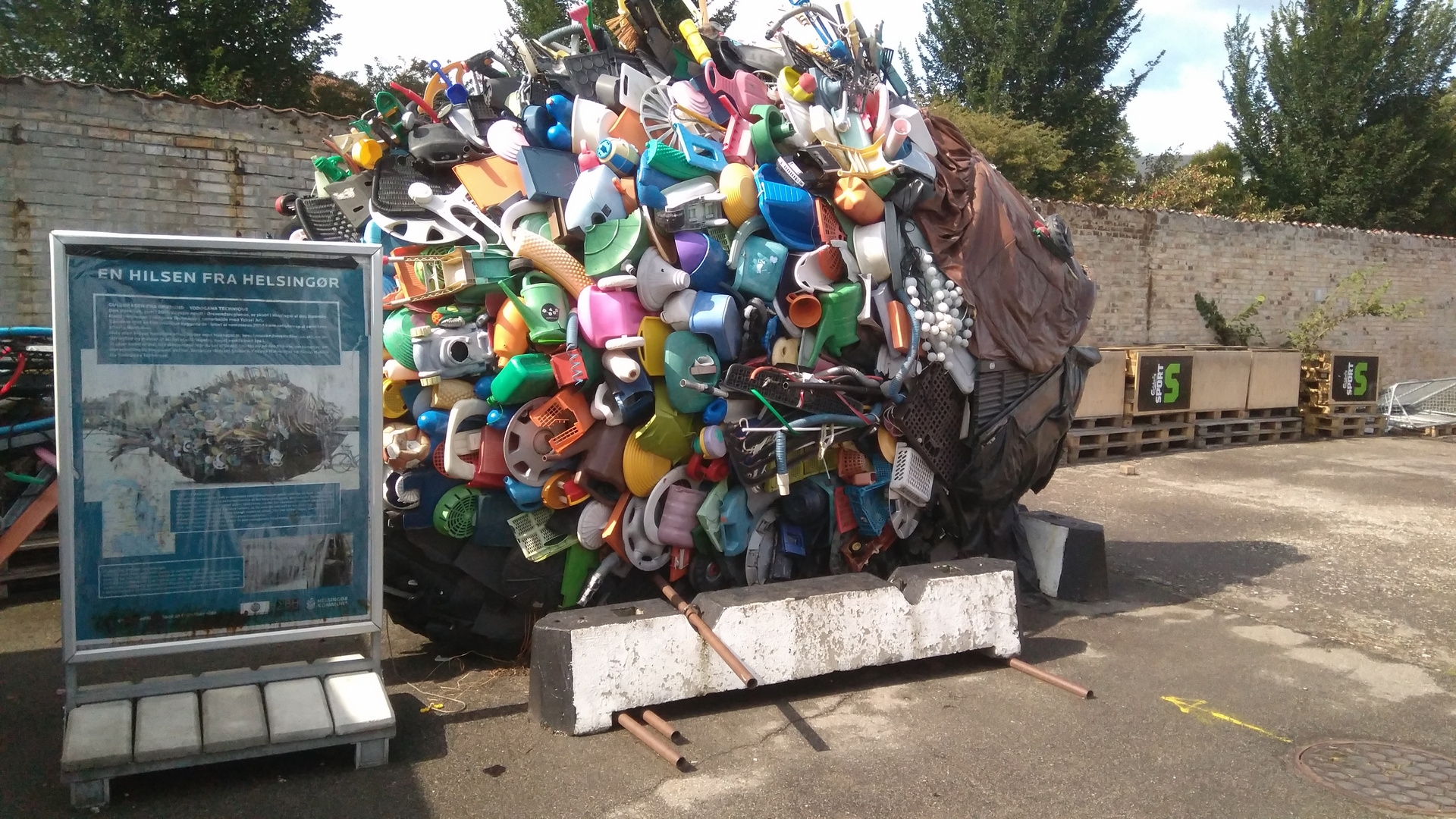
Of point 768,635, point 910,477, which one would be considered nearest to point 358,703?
point 768,635

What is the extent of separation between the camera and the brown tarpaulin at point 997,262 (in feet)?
17.6

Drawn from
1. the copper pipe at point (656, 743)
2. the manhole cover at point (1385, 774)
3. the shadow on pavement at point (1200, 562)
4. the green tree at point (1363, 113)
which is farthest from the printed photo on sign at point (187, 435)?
the green tree at point (1363, 113)

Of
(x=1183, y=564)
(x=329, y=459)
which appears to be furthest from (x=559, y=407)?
(x=1183, y=564)

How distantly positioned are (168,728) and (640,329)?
2438mm

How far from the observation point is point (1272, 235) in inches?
640

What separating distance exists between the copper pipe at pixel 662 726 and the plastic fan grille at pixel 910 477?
1775mm

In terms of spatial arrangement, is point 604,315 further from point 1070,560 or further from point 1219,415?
point 1219,415

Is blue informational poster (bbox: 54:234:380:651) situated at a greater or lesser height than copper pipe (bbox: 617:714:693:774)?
greater

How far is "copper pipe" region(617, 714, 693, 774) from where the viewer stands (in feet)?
12.6

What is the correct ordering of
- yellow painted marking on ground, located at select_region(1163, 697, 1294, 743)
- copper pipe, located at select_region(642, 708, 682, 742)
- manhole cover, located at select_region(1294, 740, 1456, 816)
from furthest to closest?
yellow painted marking on ground, located at select_region(1163, 697, 1294, 743), copper pipe, located at select_region(642, 708, 682, 742), manhole cover, located at select_region(1294, 740, 1456, 816)

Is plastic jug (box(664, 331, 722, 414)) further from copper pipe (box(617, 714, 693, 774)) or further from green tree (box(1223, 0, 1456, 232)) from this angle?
green tree (box(1223, 0, 1456, 232))

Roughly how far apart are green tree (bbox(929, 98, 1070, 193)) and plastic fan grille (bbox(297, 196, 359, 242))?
15.4m

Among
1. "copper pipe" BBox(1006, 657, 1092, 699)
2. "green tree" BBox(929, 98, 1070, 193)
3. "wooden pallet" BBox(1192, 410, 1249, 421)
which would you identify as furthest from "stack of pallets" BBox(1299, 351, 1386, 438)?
"copper pipe" BBox(1006, 657, 1092, 699)

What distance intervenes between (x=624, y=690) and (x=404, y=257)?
93.5 inches
